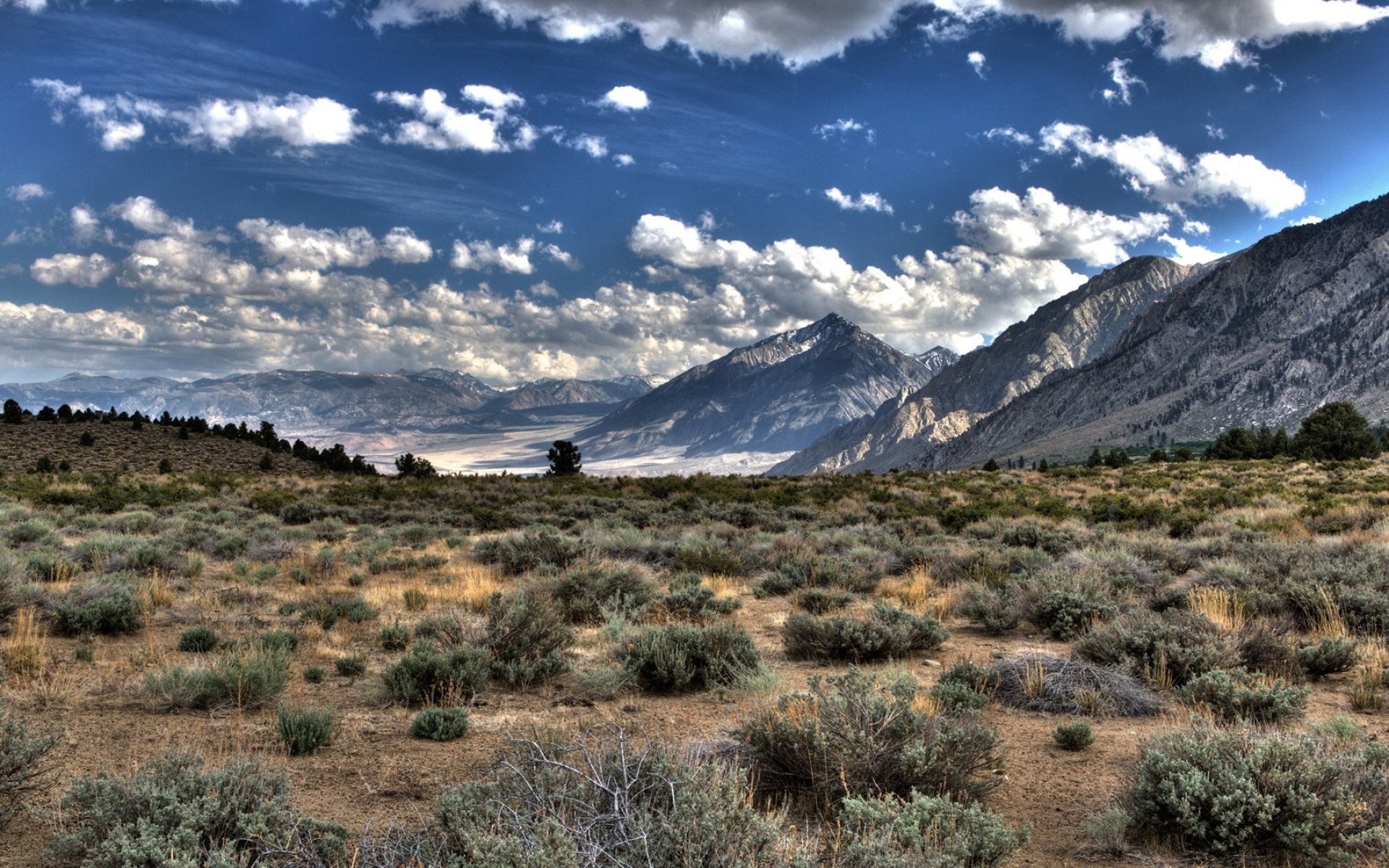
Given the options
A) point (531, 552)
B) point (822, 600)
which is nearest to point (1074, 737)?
point (822, 600)

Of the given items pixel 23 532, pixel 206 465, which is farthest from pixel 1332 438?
pixel 206 465

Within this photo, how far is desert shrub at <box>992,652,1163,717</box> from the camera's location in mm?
6824

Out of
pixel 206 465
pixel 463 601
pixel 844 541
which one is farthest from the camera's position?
pixel 206 465

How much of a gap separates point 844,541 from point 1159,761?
41.4ft

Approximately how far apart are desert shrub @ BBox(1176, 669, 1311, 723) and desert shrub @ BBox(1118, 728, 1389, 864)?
4.64 feet

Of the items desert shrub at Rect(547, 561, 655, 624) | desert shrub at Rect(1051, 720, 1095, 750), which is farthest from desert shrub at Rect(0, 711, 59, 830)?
desert shrub at Rect(1051, 720, 1095, 750)

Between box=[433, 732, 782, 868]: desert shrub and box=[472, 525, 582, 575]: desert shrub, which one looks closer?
box=[433, 732, 782, 868]: desert shrub

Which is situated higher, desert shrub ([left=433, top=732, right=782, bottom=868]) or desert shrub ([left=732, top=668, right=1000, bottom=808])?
desert shrub ([left=433, top=732, right=782, bottom=868])

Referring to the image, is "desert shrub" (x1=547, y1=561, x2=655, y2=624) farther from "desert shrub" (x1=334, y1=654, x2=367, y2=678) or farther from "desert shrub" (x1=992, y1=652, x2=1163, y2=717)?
"desert shrub" (x1=992, y1=652, x2=1163, y2=717)

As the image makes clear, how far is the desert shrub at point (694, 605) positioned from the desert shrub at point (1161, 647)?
507 centimetres

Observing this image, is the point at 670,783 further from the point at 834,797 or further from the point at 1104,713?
Answer: the point at 1104,713

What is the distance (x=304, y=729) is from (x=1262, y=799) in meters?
6.55

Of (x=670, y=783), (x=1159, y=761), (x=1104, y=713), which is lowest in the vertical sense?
(x=1104, y=713)

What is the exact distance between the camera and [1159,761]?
4.54 metres
